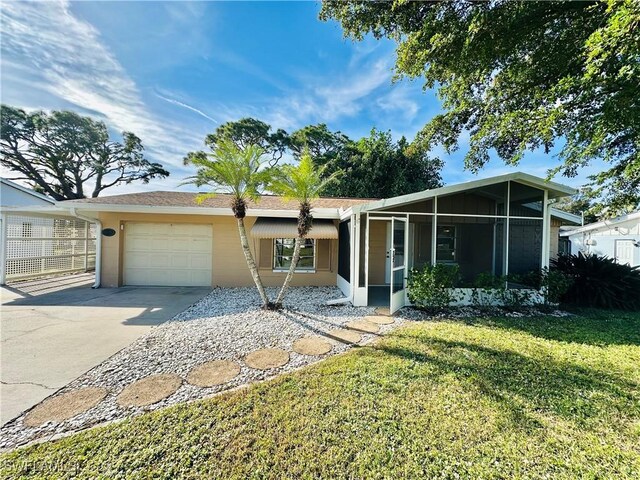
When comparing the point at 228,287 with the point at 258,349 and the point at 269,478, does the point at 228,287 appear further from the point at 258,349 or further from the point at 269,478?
the point at 269,478

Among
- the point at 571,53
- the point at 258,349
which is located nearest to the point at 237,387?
the point at 258,349

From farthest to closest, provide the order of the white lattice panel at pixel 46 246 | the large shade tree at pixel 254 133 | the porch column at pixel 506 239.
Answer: the large shade tree at pixel 254 133 < the white lattice panel at pixel 46 246 < the porch column at pixel 506 239

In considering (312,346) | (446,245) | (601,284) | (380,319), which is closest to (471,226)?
(446,245)

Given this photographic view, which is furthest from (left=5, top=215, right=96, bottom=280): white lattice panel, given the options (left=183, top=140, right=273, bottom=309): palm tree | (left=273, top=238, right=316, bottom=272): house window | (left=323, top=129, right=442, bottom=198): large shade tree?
(left=323, top=129, right=442, bottom=198): large shade tree

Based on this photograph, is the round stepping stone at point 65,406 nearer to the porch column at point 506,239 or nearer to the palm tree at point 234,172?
the palm tree at point 234,172

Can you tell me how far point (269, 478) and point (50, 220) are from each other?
20.5 metres

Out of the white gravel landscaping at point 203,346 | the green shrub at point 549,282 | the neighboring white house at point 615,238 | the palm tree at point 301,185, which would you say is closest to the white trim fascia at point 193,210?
the palm tree at point 301,185

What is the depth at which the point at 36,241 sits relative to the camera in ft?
49.0

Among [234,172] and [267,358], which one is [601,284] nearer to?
[267,358]

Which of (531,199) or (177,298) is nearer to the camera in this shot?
(531,199)

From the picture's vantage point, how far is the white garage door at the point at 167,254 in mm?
14055

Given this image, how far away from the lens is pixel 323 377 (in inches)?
203

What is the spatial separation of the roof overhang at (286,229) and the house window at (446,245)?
4820 mm

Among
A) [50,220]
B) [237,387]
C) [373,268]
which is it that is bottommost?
[237,387]
